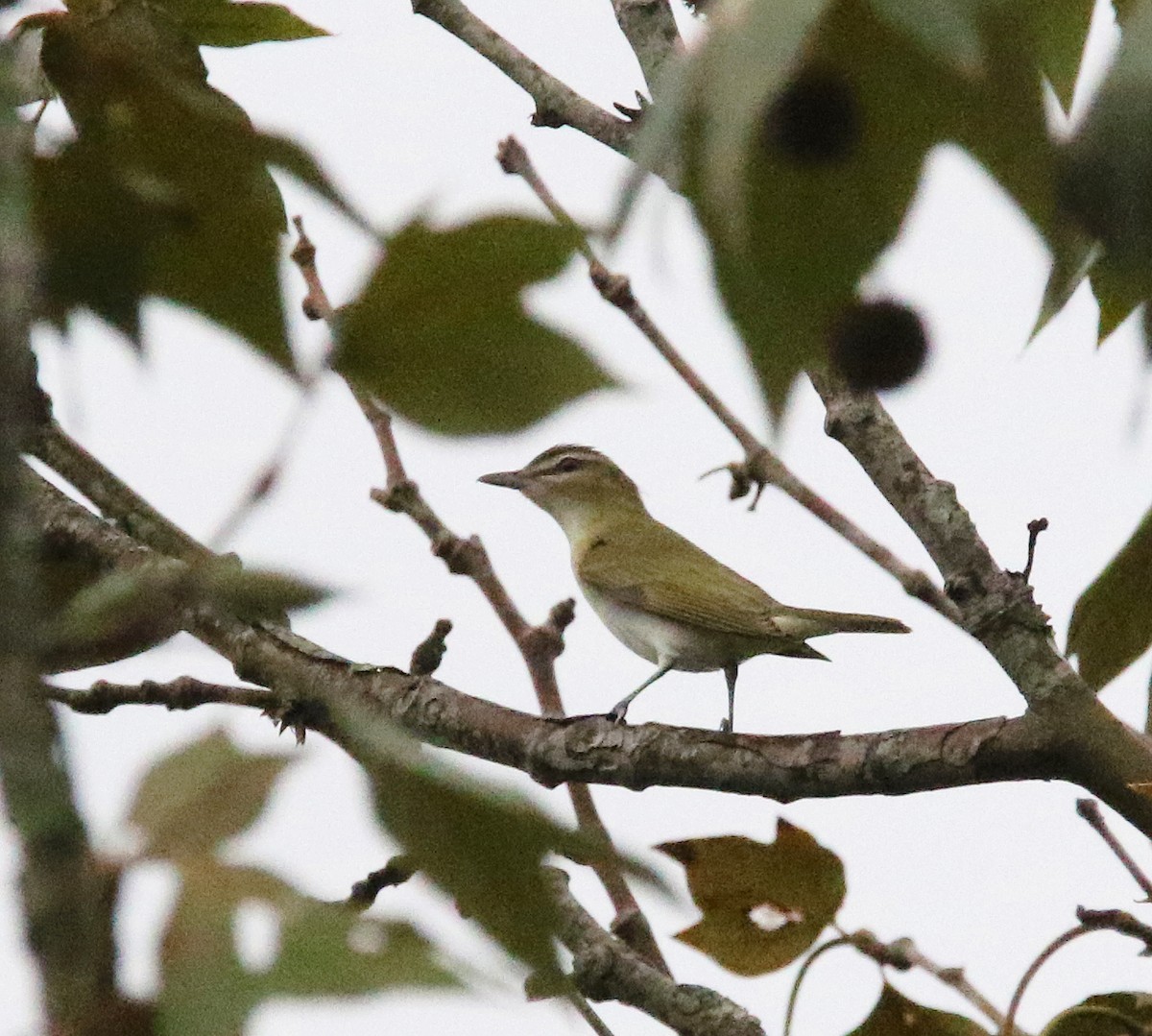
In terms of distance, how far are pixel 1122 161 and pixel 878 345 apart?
1.26ft

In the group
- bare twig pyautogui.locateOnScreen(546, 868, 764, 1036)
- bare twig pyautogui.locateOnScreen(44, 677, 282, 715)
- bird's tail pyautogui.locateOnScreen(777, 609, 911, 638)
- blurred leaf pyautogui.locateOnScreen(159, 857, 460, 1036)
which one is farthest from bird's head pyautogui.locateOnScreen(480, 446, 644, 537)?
blurred leaf pyautogui.locateOnScreen(159, 857, 460, 1036)

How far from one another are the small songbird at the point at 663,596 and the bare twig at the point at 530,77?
5.84ft

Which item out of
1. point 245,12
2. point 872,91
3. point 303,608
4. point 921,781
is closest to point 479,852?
point 303,608

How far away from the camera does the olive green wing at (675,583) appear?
464 cm

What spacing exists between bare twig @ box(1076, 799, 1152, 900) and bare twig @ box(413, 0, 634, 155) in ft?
3.44

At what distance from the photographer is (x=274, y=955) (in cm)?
71

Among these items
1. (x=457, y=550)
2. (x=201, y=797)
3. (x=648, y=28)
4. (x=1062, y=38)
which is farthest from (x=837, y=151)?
(x=457, y=550)

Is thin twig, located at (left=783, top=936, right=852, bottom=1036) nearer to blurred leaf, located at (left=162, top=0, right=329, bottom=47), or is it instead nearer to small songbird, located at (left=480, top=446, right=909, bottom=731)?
blurred leaf, located at (left=162, top=0, right=329, bottom=47)

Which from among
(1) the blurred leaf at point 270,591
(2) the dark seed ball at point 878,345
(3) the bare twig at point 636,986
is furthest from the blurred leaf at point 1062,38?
(3) the bare twig at point 636,986

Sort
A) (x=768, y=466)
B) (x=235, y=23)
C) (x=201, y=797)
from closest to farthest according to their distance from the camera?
(x=201, y=797) < (x=235, y=23) < (x=768, y=466)

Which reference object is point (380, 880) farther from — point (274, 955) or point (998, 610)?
point (998, 610)

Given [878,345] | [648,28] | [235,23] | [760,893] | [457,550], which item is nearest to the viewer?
[878,345]

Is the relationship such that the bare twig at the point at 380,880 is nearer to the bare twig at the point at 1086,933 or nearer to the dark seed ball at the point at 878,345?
the dark seed ball at the point at 878,345

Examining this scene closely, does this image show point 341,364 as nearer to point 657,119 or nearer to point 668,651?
point 657,119
